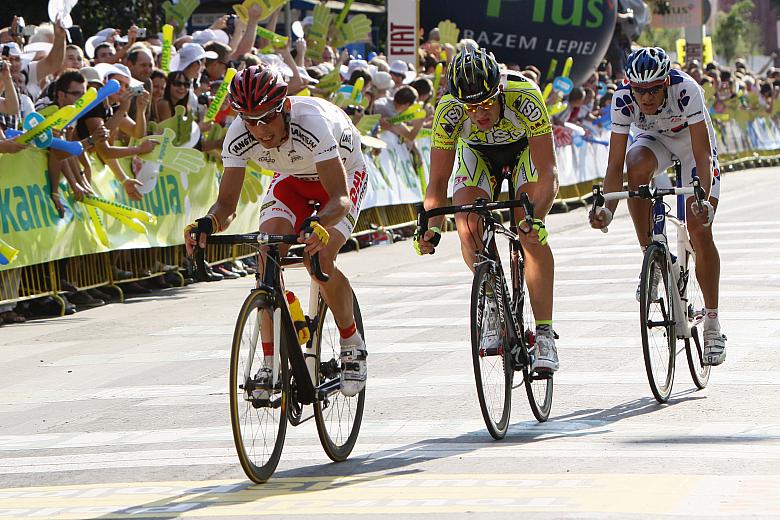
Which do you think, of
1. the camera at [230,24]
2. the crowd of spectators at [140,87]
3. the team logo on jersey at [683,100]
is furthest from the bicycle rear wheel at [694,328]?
the camera at [230,24]

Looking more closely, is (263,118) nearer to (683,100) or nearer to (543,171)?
(543,171)

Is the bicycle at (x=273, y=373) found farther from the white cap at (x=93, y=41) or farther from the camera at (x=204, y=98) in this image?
the white cap at (x=93, y=41)

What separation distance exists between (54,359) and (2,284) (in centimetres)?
192

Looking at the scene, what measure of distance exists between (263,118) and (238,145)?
305 millimetres

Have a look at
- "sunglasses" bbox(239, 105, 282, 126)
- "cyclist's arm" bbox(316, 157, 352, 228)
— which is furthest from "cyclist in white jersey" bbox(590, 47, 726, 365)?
"sunglasses" bbox(239, 105, 282, 126)

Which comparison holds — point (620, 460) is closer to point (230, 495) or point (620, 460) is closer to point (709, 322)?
point (230, 495)

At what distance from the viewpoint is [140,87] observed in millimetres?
14109

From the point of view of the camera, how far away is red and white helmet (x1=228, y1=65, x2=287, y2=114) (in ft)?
22.5

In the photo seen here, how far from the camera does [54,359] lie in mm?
11328

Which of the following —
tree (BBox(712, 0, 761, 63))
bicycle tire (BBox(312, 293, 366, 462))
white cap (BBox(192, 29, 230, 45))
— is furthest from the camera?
tree (BBox(712, 0, 761, 63))

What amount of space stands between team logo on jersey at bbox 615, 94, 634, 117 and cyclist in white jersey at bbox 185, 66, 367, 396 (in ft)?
6.43

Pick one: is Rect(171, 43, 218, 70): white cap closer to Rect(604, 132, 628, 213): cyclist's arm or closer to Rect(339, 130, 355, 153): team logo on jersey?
Rect(604, 132, 628, 213): cyclist's arm

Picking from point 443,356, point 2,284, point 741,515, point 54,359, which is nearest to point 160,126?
point 2,284

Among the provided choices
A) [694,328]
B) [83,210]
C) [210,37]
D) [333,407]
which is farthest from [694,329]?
[210,37]
